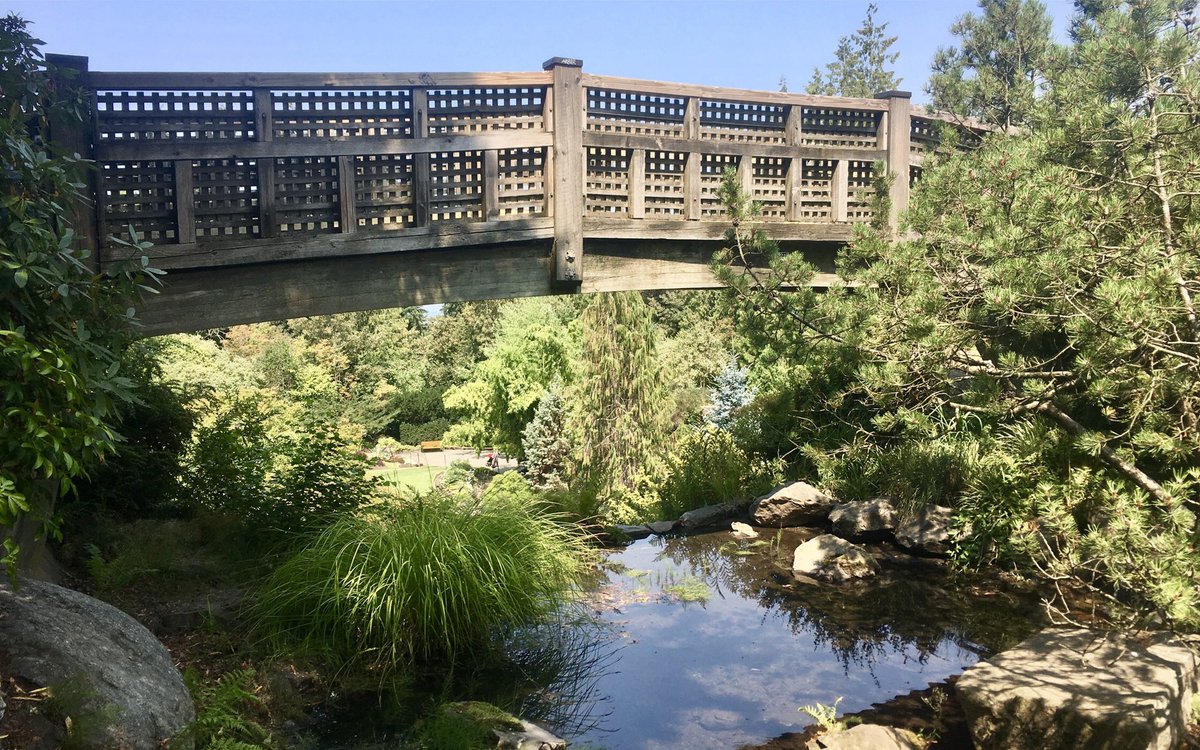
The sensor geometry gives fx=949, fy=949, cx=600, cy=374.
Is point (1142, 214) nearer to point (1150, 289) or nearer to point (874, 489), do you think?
point (1150, 289)

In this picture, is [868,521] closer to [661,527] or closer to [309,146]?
[661,527]

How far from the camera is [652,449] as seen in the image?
1599 centimetres

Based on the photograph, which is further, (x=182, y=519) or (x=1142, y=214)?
(x=182, y=519)

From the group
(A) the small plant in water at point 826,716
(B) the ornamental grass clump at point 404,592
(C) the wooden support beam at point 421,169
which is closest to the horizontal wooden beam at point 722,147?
(C) the wooden support beam at point 421,169

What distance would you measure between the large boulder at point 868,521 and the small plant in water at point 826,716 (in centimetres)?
334

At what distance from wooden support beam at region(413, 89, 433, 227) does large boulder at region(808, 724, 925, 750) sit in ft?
14.6

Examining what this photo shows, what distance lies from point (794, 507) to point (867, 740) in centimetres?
460

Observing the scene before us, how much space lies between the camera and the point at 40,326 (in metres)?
3.91

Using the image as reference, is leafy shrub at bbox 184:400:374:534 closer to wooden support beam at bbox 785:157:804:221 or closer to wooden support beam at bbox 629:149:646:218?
wooden support beam at bbox 629:149:646:218

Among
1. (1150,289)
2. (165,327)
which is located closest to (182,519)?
(165,327)

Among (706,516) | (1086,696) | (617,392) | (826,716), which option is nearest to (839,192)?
(706,516)

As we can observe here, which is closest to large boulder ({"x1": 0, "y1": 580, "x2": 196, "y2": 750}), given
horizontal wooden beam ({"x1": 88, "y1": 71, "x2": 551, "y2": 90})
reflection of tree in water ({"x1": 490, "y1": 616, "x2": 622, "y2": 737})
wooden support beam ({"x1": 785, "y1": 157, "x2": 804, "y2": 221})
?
reflection of tree in water ({"x1": 490, "y1": 616, "x2": 622, "y2": 737})

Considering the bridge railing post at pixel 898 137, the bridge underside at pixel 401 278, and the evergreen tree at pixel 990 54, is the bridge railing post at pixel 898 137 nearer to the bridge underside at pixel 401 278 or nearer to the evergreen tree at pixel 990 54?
the bridge underside at pixel 401 278

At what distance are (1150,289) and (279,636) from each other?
4.92 metres
